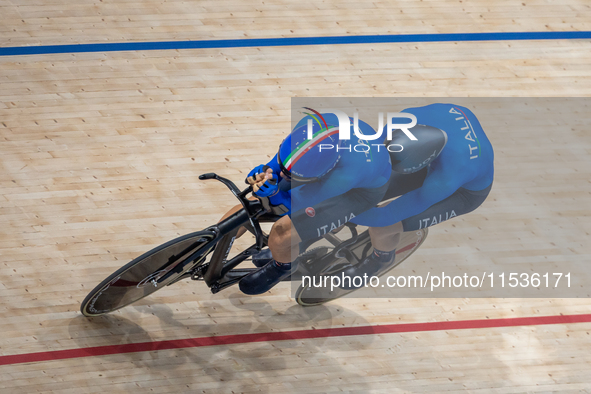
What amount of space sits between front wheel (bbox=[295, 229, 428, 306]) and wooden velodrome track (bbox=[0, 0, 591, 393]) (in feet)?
0.41

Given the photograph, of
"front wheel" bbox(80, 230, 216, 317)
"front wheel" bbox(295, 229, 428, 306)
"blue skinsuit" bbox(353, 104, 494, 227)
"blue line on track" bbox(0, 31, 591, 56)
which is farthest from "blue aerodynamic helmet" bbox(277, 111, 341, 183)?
"blue line on track" bbox(0, 31, 591, 56)

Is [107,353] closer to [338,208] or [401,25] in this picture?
[338,208]

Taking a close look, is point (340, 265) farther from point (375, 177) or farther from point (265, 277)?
point (375, 177)

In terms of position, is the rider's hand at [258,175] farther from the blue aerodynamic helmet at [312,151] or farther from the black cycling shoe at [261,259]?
the black cycling shoe at [261,259]

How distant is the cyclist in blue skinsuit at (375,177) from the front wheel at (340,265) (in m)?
0.31

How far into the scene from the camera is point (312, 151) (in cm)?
232

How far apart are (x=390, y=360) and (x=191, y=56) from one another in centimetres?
277

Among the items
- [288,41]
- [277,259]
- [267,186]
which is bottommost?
[277,259]

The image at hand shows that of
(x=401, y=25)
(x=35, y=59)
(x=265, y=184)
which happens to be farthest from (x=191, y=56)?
(x=265, y=184)

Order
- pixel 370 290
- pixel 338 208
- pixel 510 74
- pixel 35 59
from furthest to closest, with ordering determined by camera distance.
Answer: pixel 510 74
pixel 35 59
pixel 370 290
pixel 338 208

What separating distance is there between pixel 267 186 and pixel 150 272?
924 mm

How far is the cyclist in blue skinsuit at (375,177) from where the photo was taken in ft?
7.82

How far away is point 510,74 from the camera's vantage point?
4652 millimetres

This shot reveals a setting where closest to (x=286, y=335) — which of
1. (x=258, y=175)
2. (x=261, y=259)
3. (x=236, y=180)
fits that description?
(x=261, y=259)
